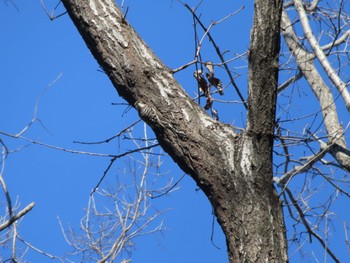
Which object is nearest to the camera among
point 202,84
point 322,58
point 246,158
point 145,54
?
point 246,158

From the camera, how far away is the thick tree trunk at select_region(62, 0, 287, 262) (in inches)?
84.7

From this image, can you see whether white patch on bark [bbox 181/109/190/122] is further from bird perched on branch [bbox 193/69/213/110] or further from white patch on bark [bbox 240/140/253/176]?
bird perched on branch [bbox 193/69/213/110]

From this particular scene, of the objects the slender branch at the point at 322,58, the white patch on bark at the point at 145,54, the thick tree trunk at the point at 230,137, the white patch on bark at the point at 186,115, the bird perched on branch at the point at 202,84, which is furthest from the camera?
the slender branch at the point at 322,58

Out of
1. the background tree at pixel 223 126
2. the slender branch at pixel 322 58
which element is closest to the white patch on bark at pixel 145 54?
the background tree at pixel 223 126

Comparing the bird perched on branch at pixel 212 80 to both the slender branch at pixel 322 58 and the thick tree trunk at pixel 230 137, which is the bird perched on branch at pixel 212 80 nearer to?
the thick tree trunk at pixel 230 137

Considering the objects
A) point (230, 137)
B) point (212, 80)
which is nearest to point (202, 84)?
point (212, 80)

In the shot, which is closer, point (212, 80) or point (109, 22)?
point (109, 22)

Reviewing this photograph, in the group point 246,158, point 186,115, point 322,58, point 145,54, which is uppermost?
point 322,58

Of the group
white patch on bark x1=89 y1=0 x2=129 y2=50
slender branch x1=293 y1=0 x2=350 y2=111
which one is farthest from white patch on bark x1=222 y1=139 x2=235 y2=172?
slender branch x1=293 y1=0 x2=350 y2=111

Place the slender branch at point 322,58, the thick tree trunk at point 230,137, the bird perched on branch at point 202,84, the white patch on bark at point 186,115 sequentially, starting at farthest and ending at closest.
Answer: the slender branch at point 322,58
the bird perched on branch at point 202,84
the white patch on bark at point 186,115
the thick tree trunk at point 230,137

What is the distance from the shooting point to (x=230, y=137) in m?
2.32

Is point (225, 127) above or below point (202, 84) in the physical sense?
below

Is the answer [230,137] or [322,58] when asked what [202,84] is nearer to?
[230,137]

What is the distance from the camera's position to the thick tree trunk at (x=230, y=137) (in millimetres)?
2152
